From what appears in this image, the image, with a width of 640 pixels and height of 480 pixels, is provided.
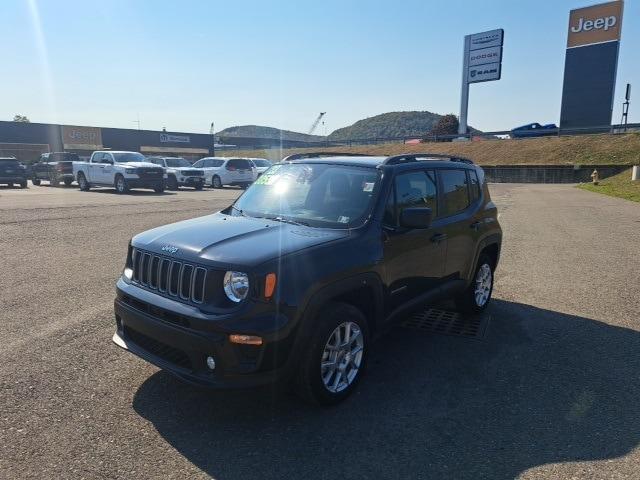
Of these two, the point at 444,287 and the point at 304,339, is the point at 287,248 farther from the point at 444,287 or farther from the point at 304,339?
the point at 444,287

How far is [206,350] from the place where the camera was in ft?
9.93

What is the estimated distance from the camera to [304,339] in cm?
322

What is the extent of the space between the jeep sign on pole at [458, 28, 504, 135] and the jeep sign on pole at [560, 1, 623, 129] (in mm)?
17225

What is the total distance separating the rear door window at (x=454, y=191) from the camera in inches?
196

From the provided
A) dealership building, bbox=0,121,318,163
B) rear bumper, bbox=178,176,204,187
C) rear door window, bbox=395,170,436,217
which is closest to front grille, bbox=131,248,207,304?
rear door window, bbox=395,170,436,217

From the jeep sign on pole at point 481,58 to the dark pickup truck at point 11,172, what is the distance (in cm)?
4912

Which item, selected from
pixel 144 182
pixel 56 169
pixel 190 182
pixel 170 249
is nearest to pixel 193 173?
pixel 190 182

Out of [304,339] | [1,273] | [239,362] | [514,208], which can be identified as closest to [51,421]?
[239,362]

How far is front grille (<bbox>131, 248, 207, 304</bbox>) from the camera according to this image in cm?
320

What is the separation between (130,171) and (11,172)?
851cm

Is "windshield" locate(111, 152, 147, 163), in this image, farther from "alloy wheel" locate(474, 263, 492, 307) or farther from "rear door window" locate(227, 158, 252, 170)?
"alloy wheel" locate(474, 263, 492, 307)

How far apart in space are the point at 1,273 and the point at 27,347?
11.0 feet

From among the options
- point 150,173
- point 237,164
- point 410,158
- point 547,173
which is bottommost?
point 547,173

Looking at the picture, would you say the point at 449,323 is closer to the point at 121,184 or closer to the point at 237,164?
the point at 121,184
